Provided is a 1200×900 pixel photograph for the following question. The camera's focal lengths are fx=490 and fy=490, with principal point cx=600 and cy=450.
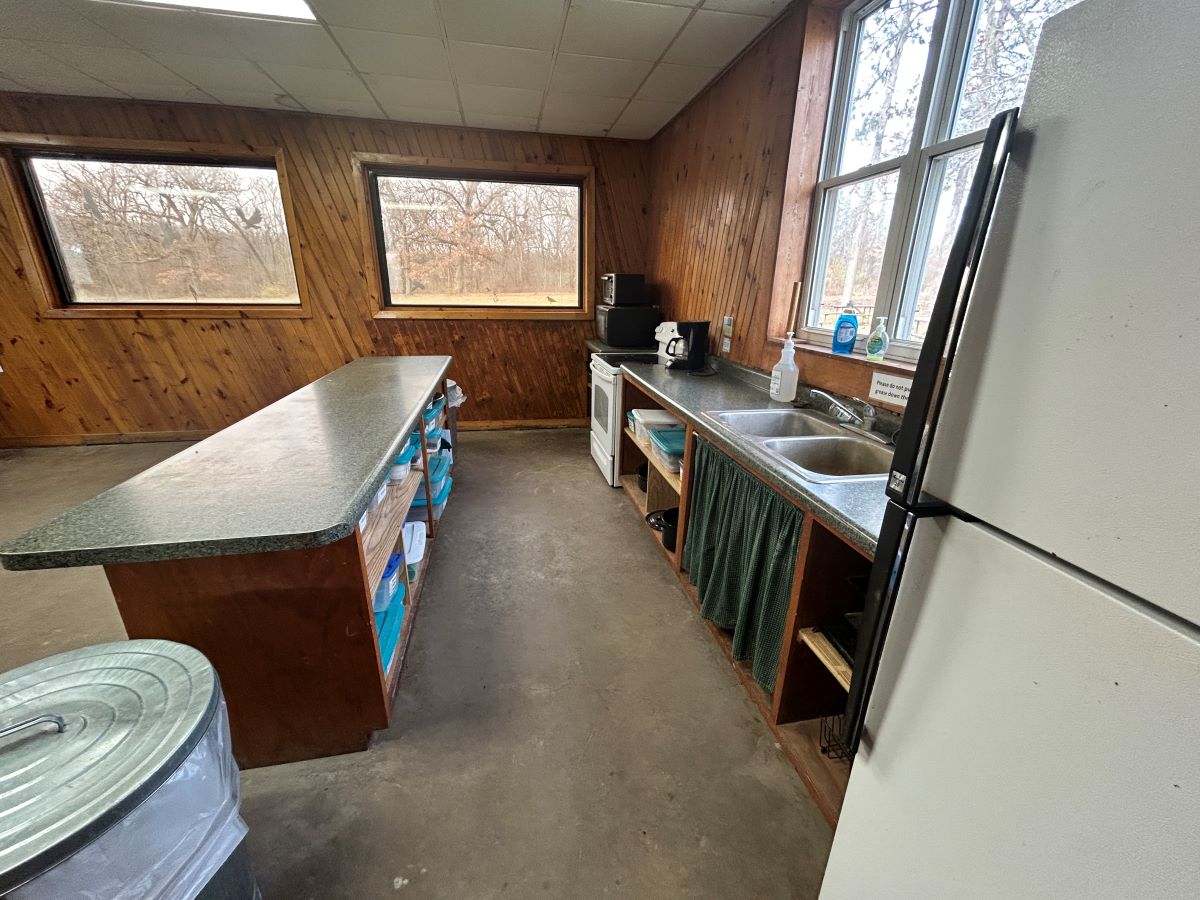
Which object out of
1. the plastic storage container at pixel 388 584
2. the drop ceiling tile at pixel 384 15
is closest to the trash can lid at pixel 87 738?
the plastic storage container at pixel 388 584

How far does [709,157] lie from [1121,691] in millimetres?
3429

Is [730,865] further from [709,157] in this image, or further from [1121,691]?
[709,157]

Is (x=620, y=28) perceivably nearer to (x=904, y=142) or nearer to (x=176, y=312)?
(x=904, y=142)

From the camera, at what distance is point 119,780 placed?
0.71m

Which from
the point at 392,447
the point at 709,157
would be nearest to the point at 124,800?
the point at 392,447

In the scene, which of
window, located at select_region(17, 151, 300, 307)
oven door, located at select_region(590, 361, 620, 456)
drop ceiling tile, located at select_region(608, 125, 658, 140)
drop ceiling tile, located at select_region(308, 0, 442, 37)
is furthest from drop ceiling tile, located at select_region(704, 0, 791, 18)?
window, located at select_region(17, 151, 300, 307)

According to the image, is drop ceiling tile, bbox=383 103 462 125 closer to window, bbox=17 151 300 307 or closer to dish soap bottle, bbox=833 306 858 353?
window, bbox=17 151 300 307

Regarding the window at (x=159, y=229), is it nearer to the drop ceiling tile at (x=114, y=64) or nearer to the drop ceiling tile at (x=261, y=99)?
the drop ceiling tile at (x=261, y=99)

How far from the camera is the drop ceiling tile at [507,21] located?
7.44ft

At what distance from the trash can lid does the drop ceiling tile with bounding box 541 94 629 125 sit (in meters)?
3.69

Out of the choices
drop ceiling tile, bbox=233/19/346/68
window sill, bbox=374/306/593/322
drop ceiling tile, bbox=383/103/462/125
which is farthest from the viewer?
window sill, bbox=374/306/593/322

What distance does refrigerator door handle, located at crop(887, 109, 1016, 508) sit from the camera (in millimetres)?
581

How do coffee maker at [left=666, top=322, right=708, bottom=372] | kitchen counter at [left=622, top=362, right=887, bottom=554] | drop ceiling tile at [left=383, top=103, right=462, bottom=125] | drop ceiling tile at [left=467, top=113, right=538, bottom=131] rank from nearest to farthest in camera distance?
kitchen counter at [left=622, top=362, right=887, bottom=554], coffee maker at [left=666, top=322, right=708, bottom=372], drop ceiling tile at [left=383, top=103, right=462, bottom=125], drop ceiling tile at [left=467, top=113, right=538, bottom=131]

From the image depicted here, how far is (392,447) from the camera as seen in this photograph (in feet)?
5.00
